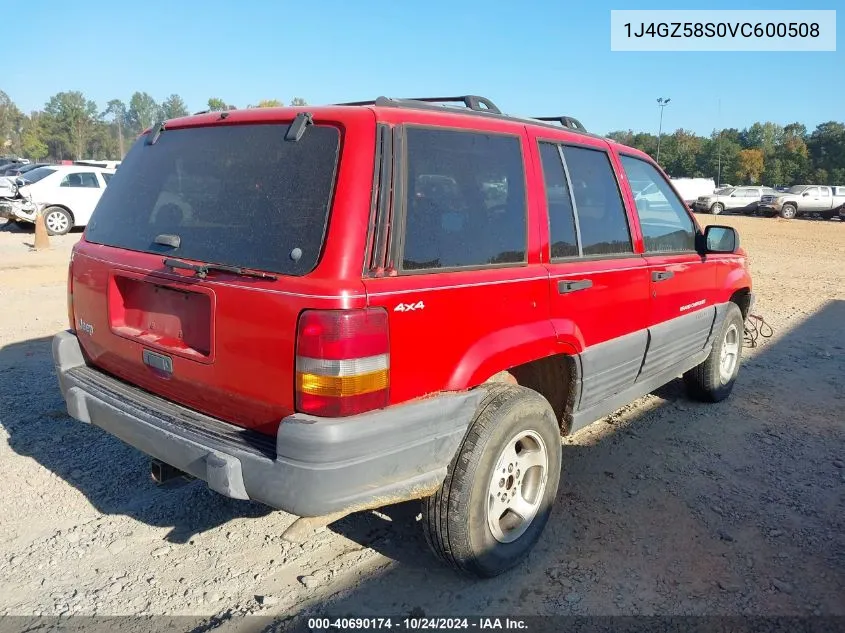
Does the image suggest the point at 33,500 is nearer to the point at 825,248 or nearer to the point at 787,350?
the point at 787,350

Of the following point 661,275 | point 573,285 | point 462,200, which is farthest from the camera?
point 661,275

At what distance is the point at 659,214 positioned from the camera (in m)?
4.21

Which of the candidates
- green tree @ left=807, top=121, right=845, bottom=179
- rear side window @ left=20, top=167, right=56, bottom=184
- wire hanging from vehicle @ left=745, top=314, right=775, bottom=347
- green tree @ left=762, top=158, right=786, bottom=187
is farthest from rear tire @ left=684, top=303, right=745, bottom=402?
green tree @ left=762, top=158, right=786, bottom=187

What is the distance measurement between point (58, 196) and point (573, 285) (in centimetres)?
1694

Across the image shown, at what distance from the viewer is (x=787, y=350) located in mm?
6906

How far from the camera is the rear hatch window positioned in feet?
7.87

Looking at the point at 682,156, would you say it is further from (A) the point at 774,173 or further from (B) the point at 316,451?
(B) the point at 316,451

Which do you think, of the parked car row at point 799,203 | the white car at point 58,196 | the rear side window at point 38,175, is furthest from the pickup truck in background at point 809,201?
the rear side window at point 38,175

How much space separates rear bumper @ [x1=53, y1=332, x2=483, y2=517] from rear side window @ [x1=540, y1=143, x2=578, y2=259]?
101 cm

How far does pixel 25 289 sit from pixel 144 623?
8201 mm

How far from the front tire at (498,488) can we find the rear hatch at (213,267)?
809 mm

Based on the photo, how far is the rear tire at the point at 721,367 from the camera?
16.4 feet

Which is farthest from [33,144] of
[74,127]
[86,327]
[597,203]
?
[597,203]

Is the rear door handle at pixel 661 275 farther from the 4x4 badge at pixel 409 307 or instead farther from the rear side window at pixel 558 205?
the 4x4 badge at pixel 409 307
